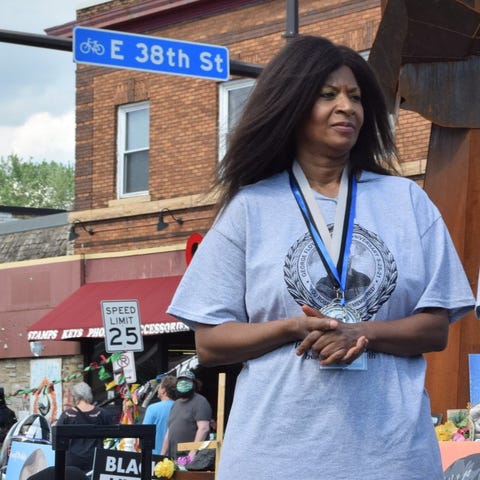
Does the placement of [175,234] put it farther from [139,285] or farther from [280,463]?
[280,463]

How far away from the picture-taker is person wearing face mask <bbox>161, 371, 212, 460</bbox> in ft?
45.2

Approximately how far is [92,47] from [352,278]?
11837 mm

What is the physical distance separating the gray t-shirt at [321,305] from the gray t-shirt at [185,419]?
1078cm

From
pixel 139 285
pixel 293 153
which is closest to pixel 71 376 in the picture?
pixel 139 285

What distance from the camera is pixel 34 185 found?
63.9m

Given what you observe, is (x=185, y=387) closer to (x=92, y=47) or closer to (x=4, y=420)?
(x=92, y=47)

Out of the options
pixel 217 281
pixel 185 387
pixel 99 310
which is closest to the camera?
pixel 217 281

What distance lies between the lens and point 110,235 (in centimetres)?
2322

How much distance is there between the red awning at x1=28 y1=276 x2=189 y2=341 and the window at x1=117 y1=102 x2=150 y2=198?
1810mm

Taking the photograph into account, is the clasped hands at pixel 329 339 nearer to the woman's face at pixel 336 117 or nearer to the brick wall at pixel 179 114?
the woman's face at pixel 336 117

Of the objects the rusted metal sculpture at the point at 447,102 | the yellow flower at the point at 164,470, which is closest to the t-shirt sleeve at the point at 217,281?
the rusted metal sculpture at the point at 447,102

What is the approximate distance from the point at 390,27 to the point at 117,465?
149 inches

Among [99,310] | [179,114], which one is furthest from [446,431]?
[179,114]

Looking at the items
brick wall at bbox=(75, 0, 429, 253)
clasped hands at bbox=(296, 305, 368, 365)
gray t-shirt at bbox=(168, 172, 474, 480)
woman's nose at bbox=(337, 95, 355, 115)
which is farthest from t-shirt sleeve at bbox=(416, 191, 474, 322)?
brick wall at bbox=(75, 0, 429, 253)
